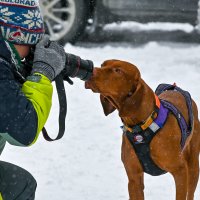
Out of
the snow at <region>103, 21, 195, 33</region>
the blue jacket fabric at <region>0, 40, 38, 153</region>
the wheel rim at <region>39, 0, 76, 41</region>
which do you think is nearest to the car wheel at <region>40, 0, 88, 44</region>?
the wheel rim at <region>39, 0, 76, 41</region>

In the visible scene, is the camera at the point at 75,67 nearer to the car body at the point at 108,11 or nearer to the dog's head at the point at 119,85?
the dog's head at the point at 119,85

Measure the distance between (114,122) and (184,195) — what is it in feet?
6.62

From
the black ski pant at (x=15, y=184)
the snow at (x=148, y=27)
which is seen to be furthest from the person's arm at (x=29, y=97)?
the snow at (x=148, y=27)

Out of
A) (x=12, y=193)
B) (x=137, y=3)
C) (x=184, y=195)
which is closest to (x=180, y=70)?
(x=137, y=3)

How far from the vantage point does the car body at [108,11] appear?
7.40 metres

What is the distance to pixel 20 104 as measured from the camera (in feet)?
8.50

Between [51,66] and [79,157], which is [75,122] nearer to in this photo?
[79,157]

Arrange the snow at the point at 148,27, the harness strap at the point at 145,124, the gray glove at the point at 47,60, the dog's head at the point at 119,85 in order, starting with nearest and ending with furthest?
the gray glove at the point at 47,60
the dog's head at the point at 119,85
the harness strap at the point at 145,124
the snow at the point at 148,27

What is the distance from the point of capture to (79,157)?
189 inches

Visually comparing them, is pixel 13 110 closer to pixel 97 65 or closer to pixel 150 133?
pixel 150 133

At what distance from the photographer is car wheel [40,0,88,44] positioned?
7348 mm

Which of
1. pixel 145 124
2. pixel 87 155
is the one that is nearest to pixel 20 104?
pixel 145 124

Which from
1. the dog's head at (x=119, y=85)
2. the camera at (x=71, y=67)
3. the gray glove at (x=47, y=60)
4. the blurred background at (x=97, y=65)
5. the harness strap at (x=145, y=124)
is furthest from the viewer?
the blurred background at (x=97, y=65)

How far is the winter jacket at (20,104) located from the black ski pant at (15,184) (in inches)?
20.8
